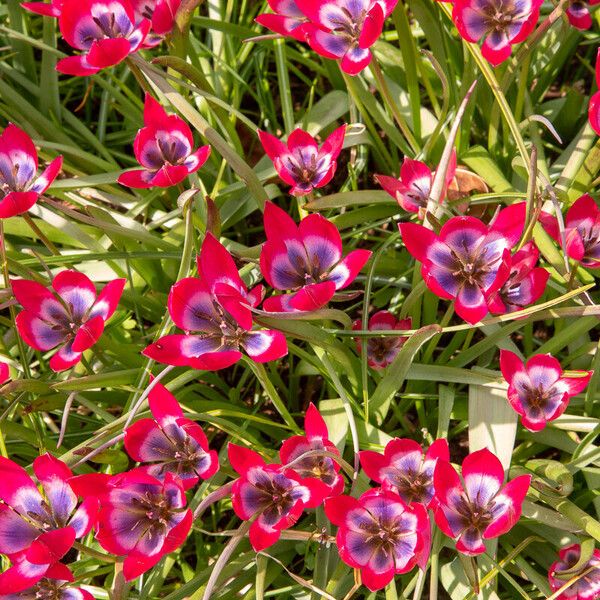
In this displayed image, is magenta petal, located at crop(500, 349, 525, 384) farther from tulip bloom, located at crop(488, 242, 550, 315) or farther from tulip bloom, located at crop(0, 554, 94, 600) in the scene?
tulip bloom, located at crop(0, 554, 94, 600)

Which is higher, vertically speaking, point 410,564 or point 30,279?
point 30,279

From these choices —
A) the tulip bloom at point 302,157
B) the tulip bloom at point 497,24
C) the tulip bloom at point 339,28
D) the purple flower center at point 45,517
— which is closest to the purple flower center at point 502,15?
the tulip bloom at point 497,24

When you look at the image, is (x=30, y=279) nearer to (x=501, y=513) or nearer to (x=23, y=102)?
(x=23, y=102)

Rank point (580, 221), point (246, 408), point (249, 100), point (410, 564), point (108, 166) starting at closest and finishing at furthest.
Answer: point (410, 564), point (580, 221), point (246, 408), point (108, 166), point (249, 100)

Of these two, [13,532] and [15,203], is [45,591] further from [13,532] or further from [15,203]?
[15,203]

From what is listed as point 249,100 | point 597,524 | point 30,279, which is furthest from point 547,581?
point 249,100

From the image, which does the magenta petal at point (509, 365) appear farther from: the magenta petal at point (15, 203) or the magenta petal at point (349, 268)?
the magenta petal at point (15, 203)

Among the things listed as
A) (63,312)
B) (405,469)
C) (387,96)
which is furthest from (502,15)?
(63,312)
